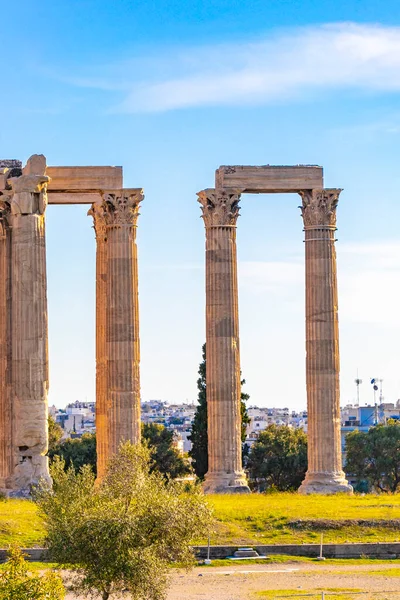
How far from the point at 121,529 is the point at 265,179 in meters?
34.6

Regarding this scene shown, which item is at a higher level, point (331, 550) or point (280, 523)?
point (280, 523)

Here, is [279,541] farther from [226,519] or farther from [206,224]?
[206,224]

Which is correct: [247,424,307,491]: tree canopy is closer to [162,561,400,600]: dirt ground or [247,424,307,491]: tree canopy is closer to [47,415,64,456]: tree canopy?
[47,415,64,456]: tree canopy

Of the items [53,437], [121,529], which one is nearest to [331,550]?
[121,529]

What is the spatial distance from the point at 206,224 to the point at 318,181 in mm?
5735

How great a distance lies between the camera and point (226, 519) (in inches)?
2511

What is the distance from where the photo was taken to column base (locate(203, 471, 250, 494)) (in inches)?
3017

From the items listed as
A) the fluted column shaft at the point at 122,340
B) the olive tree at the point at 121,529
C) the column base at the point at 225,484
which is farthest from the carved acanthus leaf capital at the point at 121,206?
the olive tree at the point at 121,529

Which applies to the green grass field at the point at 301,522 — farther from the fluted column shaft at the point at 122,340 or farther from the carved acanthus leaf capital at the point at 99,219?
the carved acanthus leaf capital at the point at 99,219

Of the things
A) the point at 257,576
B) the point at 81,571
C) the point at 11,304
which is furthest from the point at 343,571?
the point at 11,304

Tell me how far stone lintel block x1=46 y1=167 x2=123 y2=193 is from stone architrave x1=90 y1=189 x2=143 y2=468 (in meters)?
0.48

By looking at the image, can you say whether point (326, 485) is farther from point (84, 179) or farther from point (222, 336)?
point (84, 179)

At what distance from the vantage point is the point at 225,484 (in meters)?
76.9

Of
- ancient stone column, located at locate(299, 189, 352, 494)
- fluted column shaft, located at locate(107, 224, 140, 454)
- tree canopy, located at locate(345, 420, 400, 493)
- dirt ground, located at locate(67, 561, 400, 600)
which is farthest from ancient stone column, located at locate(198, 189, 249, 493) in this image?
tree canopy, located at locate(345, 420, 400, 493)
